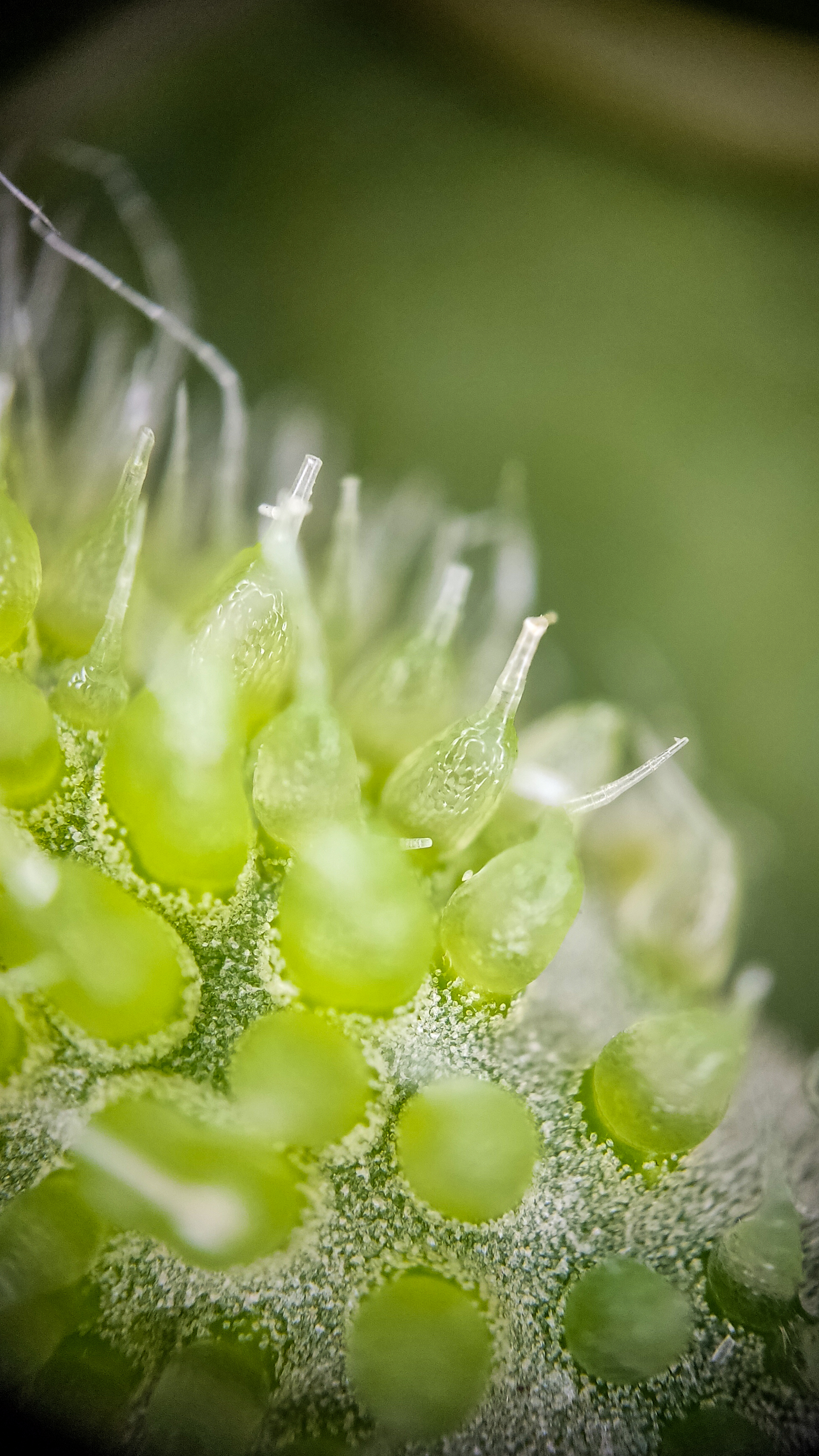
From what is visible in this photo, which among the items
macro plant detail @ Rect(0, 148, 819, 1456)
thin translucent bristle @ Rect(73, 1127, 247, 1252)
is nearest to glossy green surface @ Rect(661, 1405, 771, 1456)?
macro plant detail @ Rect(0, 148, 819, 1456)

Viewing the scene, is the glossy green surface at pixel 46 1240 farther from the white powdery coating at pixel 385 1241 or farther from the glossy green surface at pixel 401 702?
the glossy green surface at pixel 401 702

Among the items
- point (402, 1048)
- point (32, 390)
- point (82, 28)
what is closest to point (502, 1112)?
point (402, 1048)

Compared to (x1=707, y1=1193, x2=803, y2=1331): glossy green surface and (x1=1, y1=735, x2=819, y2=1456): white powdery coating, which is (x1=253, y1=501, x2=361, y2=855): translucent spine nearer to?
(x1=1, y1=735, x2=819, y2=1456): white powdery coating

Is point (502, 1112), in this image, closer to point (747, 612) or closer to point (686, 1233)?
point (686, 1233)

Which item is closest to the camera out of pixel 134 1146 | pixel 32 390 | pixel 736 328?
pixel 134 1146

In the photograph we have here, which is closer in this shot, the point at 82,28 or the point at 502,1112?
the point at 502,1112

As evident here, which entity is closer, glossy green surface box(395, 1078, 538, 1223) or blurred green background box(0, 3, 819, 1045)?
glossy green surface box(395, 1078, 538, 1223)

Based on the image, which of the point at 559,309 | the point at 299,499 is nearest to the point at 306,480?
the point at 299,499
